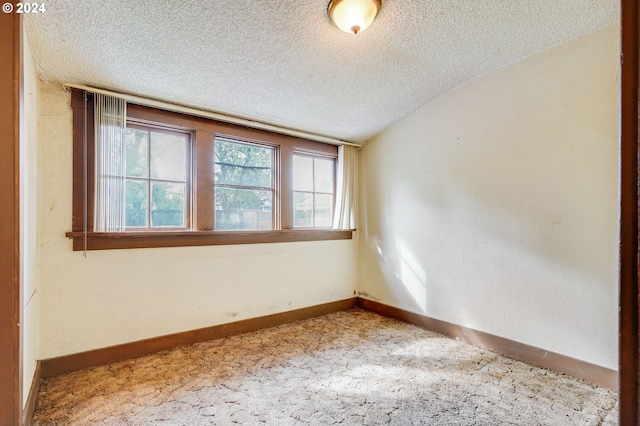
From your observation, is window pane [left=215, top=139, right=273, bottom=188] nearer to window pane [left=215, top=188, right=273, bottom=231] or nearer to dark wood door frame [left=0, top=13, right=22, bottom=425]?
window pane [left=215, top=188, right=273, bottom=231]

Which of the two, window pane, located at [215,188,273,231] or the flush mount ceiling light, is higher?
the flush mount ceiling light

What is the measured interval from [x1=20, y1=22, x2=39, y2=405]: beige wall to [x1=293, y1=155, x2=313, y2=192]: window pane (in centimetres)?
210

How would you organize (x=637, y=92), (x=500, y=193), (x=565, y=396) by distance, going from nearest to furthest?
(x=637, y=92) → (x=565, y=396) → (x=500, y=193)

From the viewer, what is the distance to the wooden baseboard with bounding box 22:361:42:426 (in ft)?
4.99

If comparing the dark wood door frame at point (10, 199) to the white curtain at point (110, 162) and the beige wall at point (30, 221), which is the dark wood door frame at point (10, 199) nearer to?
the beige wall at point (30, 221)

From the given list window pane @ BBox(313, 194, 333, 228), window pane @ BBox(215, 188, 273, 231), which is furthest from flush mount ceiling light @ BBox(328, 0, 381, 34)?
window pane @ BBox(313, 194, 333, 228)

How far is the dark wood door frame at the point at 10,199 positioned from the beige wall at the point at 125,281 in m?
1.42

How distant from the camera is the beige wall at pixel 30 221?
1582mm

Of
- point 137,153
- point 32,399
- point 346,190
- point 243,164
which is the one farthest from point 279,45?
point 32,399

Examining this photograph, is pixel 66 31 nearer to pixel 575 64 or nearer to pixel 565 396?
pixel 575 64

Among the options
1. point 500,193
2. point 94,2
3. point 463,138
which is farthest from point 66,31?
point 500,193

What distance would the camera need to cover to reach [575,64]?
2162 mm

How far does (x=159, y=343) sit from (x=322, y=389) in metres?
1.36

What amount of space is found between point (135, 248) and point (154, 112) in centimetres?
107
